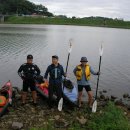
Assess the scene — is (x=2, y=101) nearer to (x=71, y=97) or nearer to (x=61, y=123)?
(x=61, y=123)

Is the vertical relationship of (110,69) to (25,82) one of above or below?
below

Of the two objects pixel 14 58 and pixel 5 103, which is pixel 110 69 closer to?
pixel 14 58

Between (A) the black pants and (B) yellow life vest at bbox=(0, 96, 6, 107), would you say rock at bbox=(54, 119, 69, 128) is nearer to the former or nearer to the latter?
(A) the black pants

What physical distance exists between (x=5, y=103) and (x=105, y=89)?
9340 mm

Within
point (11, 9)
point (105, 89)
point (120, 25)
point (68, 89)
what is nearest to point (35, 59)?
point (105, 89)

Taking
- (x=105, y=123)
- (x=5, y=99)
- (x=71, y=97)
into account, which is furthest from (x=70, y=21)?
(x=105, y=123)

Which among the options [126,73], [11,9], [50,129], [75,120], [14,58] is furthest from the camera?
[11,9]

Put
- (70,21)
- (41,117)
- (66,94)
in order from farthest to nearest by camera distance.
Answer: (70,21)
(66,94)
(41,117)

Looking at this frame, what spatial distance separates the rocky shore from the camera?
12.0m

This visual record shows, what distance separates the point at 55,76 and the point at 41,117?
1.75m

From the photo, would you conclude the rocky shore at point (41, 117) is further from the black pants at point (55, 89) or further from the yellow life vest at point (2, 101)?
the black pants at point (55, 89)

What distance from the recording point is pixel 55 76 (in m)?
13.5

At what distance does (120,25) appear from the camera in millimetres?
143625

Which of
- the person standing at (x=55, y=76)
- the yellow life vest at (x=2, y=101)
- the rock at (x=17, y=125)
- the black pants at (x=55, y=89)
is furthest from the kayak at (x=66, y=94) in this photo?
the rock at (x=17, y=125)
